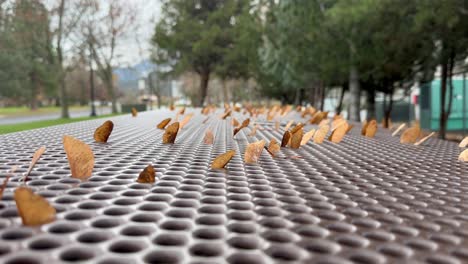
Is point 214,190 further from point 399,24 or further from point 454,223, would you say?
point 399,24

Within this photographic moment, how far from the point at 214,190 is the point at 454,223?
0.39 meters

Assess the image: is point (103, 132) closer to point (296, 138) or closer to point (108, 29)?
point (296, 138)

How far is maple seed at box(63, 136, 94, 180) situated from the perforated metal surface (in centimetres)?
2

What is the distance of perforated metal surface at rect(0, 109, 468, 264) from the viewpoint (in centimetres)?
46

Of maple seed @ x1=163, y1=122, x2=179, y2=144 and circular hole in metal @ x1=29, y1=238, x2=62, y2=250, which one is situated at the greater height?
maple seed @ x1=163, y1=122, x2=179, y2=144

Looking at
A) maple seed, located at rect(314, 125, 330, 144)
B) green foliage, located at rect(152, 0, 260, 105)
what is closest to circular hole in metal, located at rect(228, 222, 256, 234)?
maple seed, located at rect(314, 125, 330, 144)

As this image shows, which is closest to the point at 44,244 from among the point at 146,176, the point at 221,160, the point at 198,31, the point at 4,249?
the point at 4,249

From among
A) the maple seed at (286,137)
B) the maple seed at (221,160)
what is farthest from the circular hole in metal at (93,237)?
the maple seed at (286,137)

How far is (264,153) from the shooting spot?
1.42 metres

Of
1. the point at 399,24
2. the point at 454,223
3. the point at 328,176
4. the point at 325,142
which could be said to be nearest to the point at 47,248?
the point at 454,223

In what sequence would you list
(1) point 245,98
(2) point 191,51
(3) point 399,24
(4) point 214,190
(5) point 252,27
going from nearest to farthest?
(4) point 214,190, (3) point 399,24, (5) point 252,27, (2) point 191,51, (1) point 245,98

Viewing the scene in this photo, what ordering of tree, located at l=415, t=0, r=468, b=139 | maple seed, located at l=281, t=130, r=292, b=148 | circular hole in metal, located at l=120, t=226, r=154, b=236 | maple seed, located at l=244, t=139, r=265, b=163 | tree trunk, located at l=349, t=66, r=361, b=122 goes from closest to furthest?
circular hole in metal, located at l=120, t=226, r=154, b=236, maple seed, located at l=244, t=139, r=265, b=163, maple seed, located at l=281, t=130, r=292, b=148, tree, located at l=415, t=0, r=468, b=139, tree trunk, located at l=349, t=66, r=361, b=122

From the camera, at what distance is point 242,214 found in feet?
2.02

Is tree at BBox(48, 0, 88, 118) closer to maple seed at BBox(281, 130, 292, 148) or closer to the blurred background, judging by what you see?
the blurred background
